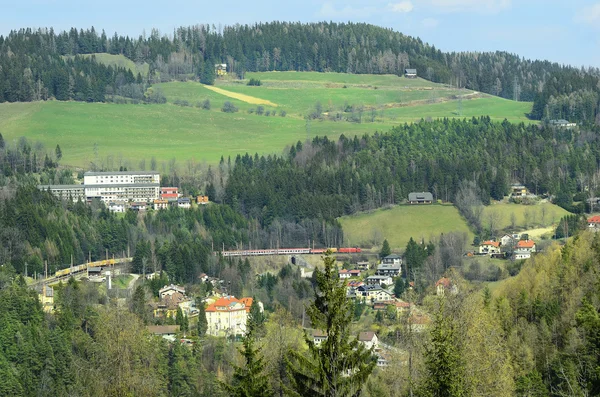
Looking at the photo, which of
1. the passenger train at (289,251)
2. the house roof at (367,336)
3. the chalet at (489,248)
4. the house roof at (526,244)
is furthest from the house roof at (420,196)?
the house roof at (367,336)

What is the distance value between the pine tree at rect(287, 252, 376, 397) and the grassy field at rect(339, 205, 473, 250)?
8555 cm

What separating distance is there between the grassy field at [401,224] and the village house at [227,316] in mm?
31719

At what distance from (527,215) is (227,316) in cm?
4682

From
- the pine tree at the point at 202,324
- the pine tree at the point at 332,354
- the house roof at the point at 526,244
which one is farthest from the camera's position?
the house roof at the point at 526,244

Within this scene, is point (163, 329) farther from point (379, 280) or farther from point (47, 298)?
point (379, 280)

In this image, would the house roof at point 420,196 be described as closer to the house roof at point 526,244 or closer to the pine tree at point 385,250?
the pine tree at point 385,250

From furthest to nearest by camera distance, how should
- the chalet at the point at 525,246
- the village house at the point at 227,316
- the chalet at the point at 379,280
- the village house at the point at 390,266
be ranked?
the chalet at the point at 525,246
the village house at the point at 390,266
the chalet at the point at 379,280
the village house at the point at 227,316

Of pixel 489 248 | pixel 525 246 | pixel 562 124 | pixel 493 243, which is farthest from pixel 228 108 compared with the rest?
pixel 525 246

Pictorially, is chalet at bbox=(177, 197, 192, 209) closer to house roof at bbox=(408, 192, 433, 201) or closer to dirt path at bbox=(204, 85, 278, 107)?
house roof at bbox=(408, 192, 433, 201)

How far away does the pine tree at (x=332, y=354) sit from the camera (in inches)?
1198

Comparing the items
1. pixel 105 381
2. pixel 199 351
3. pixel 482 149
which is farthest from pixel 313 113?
pixel 105 381

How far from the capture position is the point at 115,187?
440 feet

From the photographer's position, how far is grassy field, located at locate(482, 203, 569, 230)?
120312mm

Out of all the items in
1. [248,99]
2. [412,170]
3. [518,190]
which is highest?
[248,99]
